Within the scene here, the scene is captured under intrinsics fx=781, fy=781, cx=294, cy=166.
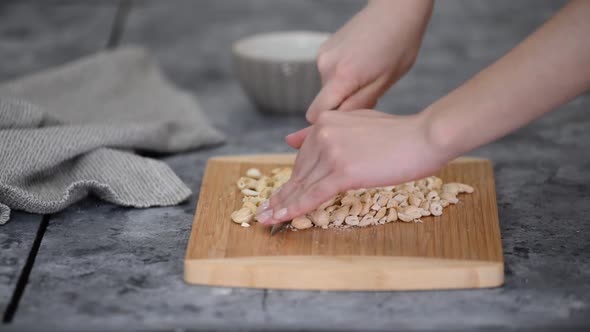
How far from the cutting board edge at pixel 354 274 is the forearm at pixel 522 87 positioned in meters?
0.15

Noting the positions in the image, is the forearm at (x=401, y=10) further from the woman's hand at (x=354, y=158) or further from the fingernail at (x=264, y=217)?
the fingernail at (x=264, y=217)

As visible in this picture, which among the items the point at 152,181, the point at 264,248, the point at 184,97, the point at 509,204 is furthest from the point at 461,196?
the point at 184,97

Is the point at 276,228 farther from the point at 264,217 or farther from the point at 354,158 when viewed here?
the point at 354,158

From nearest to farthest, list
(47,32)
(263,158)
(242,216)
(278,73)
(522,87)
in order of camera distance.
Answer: (522,87), (242,216), (263,158), (278,73), (47,32)

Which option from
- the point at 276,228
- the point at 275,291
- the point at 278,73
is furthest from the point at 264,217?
the point at 278,73

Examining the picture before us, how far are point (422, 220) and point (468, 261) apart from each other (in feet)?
0.50

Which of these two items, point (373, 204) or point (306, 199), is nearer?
point (306, 199)

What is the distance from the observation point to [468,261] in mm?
995

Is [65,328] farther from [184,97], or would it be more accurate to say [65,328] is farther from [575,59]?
[184,97]

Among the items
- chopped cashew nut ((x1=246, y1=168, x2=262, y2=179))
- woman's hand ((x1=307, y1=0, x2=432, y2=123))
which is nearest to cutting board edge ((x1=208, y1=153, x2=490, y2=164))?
chopped cashew nut ((x1=246, y1=168, x2=262, y2=179))

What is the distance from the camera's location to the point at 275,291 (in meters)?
0.99

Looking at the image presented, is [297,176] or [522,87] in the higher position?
[522,87]

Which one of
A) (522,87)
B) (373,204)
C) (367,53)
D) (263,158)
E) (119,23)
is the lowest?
(119,23)

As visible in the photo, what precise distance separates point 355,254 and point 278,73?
0.65 metres
